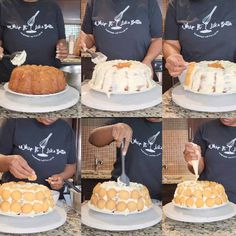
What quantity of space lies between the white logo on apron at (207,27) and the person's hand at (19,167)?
2.44 feet

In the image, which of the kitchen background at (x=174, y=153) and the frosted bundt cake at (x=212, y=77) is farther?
the kitchen background at (x=174, y=153)

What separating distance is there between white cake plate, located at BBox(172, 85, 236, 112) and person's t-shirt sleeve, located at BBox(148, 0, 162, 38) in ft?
0.79

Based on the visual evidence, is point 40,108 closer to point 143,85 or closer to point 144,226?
point 143,85

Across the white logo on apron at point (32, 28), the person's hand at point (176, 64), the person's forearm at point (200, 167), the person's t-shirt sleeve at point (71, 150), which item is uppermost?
the white logo on apron at point (32, 28)

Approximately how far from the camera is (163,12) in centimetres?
250

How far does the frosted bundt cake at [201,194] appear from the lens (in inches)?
99.0

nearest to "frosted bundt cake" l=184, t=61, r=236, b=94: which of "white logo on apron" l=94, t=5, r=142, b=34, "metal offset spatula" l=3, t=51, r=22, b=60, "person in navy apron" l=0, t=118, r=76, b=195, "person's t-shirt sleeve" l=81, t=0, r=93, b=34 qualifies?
"white logo on apron" l=94, t=5, r=142, b=34

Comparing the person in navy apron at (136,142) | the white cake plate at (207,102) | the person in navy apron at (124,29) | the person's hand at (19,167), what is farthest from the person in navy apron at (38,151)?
the white cake plate at (207,102)

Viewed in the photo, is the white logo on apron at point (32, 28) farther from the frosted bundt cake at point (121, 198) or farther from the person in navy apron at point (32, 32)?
the frosted bundt cake at point (121, 198)

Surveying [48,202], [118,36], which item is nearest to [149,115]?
[118,36]

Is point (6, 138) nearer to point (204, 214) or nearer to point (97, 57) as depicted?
point (97, 57)

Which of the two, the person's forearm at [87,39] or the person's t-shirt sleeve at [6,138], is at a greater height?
the person's forearm at [87,39]

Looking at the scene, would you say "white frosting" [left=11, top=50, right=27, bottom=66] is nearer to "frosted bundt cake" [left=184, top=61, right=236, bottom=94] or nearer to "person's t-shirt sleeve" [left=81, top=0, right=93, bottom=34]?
"person's t-shirt sleeve" [left=81, top=0, right=93, bottom=34]

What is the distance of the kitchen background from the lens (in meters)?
2.54
